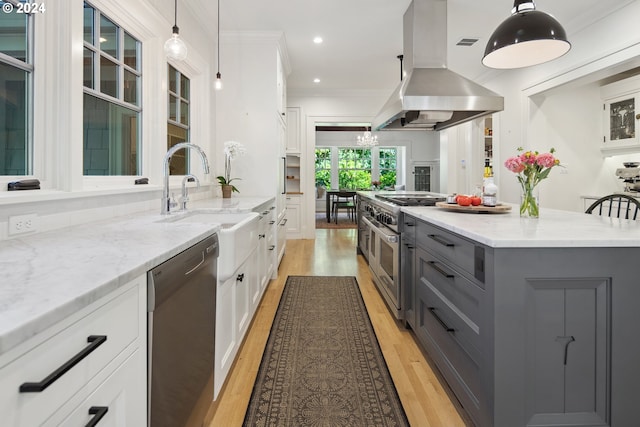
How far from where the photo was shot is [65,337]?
659 millimetres

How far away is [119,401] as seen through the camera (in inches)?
33.3

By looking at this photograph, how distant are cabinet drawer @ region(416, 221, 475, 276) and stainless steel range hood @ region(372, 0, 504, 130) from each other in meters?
1.19

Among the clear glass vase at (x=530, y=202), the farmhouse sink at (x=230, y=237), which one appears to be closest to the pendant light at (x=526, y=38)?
the clear glass vase at (x=530, y=202)

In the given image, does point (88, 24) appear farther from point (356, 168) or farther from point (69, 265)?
point (356, 168)

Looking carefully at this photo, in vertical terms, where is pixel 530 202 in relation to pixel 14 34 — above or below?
below

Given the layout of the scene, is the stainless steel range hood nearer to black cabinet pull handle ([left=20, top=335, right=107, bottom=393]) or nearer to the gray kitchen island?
the gray kitchen island

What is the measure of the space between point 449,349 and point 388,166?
10341 mm

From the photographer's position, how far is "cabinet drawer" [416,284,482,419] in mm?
1540

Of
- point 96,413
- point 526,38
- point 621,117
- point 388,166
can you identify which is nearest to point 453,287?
point 526,38

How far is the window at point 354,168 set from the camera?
1174 cm

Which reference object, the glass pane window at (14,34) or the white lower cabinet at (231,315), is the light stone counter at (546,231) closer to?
the white lower cabinet at (231,315)

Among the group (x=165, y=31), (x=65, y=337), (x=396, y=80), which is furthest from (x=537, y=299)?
(x=396, y=80)

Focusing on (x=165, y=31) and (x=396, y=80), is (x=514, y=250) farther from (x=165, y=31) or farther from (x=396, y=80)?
(x=396, y=80)

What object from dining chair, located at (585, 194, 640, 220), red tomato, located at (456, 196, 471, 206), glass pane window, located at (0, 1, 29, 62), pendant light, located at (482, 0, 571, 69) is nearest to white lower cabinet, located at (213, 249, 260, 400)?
glass pane window, located at (0, 1, 29, 62)
